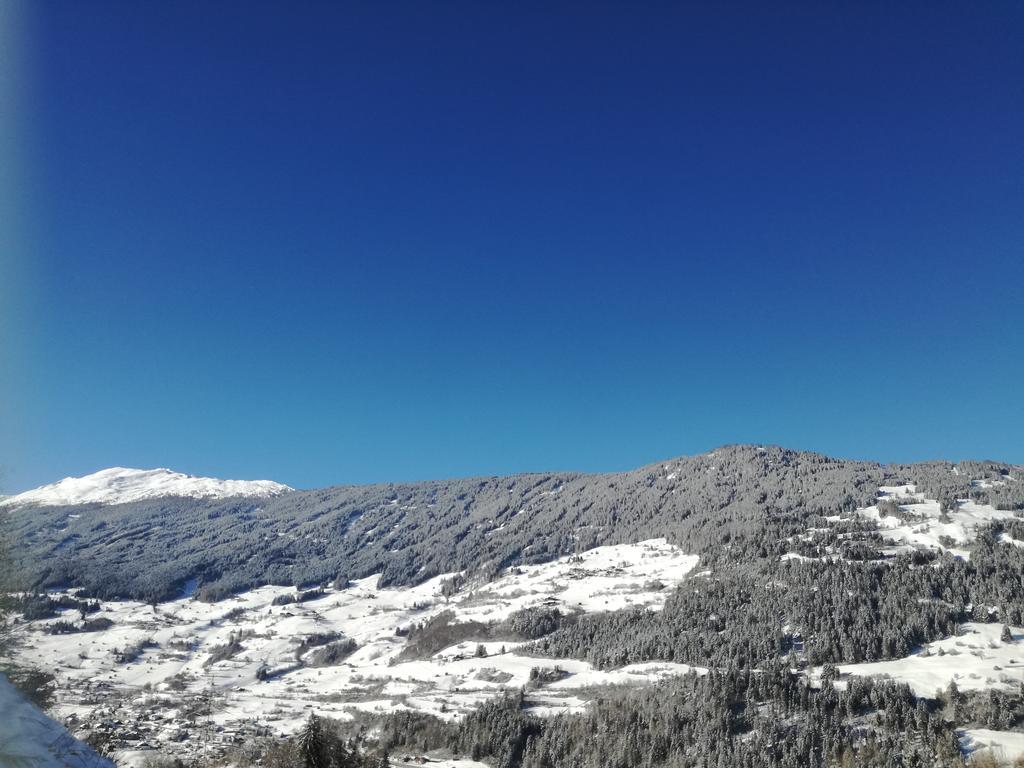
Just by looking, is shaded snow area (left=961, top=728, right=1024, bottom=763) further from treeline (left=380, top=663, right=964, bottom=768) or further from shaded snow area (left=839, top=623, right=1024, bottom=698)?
shaded snow area (left=839, top=623, right=1024, bottom=698)

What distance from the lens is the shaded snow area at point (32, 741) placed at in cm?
1360

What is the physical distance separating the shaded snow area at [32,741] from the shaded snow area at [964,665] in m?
188

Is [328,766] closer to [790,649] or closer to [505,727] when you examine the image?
[505,727]

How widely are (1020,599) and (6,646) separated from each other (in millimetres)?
246474

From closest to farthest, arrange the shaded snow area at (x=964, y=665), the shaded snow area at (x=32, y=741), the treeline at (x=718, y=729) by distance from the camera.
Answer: the shaded snow area at (x=32, y=741) < the treeline at (x=718, y=729) < the shaded snow area at (x=964, y=665)

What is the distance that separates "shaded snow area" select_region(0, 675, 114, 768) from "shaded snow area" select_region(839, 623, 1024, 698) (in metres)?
188

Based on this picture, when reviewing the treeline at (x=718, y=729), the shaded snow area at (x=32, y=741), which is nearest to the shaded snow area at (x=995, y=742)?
the treeline at (x=718, y=729)

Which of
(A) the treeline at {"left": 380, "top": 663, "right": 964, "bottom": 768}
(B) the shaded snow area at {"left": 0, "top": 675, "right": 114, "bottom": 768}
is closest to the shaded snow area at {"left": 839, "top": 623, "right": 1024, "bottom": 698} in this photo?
(A) the treeline at {"left": 380, "top": 663, "right": 964, "bottom": 768}

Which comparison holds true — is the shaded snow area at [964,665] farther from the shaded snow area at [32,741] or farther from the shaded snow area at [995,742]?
the shaded snow area at [32,741]

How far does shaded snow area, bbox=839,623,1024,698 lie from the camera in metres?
152

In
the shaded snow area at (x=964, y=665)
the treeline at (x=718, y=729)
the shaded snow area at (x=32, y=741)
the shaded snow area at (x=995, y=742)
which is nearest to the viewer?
the shaded snow area at (x=32, y=741)

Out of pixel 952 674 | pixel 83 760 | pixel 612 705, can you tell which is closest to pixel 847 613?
pixel 952 674

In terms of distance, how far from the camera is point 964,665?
530 ft

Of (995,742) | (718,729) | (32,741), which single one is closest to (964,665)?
(995,742)
